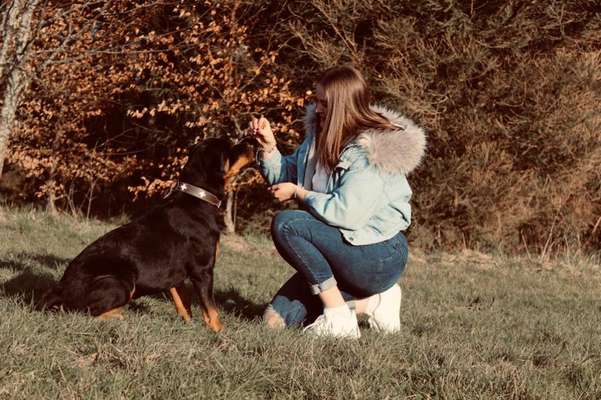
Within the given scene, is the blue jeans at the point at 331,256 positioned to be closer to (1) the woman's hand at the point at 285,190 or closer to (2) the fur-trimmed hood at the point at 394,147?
(1) the woman's hand at the point at 285,190

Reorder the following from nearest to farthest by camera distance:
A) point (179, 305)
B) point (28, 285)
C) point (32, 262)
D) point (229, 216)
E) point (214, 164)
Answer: point (179, 305), point (214, 164), point (28, 285), point (32, 262), point (229, 216)

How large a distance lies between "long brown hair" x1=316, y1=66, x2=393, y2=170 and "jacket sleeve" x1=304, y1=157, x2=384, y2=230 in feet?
0.72

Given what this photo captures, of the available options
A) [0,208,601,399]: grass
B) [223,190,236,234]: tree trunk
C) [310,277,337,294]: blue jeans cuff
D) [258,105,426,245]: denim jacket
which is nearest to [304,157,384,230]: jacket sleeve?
[258,105,426,245]: denim jacket

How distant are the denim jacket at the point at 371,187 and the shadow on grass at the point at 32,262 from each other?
2.92 m

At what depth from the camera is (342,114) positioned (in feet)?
13.9

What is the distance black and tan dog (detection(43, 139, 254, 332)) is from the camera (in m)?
3.96

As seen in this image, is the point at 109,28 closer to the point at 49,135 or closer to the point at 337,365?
the point at 49,135

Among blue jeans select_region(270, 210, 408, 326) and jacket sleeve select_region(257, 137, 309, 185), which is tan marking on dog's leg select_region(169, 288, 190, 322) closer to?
blue jeans select_region(270, 210, 408, 326)

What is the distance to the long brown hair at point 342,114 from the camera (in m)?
4.23

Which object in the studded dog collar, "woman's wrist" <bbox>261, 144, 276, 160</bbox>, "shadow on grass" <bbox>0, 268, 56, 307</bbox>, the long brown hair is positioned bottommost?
"shadow on grass" <bbox>0, 268, 56, 307</bbox>

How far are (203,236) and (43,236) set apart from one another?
182 inches

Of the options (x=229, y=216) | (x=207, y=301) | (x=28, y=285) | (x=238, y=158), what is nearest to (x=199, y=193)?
(x=238, y=158)

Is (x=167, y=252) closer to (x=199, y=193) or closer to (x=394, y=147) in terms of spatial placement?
(x=199, y=193)

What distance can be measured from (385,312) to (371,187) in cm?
86
